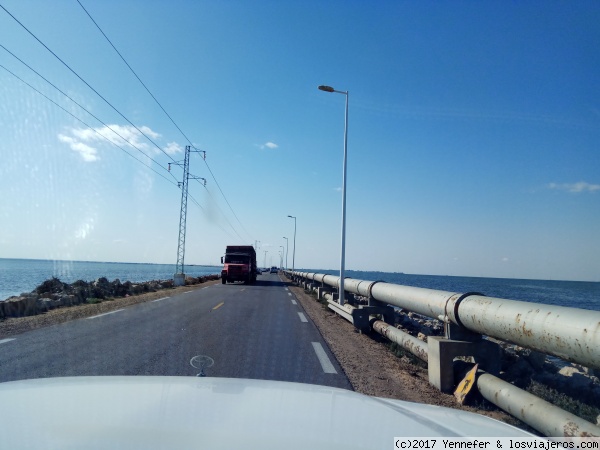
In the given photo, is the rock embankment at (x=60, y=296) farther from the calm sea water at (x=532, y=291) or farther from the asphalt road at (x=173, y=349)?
the calm sea water at (x=532, y=291)

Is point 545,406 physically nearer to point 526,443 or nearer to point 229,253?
point 526,443

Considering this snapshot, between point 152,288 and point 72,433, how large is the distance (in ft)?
90.0

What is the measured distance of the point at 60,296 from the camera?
61.8 feet

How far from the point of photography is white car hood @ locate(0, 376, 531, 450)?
7.85 feet

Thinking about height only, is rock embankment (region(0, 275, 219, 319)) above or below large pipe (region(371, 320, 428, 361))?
below

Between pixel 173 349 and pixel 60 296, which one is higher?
pixel 173 349

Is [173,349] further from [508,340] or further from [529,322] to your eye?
[529,322]

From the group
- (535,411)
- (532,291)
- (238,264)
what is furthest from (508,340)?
(532,291)

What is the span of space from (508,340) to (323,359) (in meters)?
3.66

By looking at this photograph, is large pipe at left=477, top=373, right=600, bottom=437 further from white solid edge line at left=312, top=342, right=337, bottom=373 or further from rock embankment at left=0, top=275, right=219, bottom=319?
rock embankment at left=0, top=275, right=219, bottom=319

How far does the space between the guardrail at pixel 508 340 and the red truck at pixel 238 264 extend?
3052 cm

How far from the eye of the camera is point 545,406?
4141mm

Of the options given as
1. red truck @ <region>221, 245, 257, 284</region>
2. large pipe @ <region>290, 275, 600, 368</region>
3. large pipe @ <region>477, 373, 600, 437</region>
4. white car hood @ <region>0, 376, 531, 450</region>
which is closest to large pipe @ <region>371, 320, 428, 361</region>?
large pipe @ <region>290, 275, 600, 368</region>

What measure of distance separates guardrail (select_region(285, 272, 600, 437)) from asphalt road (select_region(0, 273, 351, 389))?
145 cm
